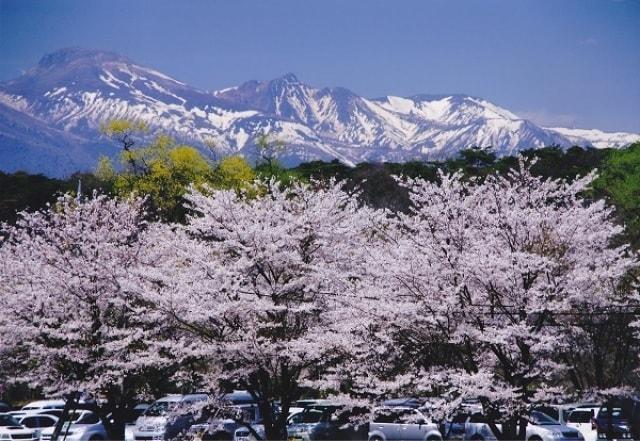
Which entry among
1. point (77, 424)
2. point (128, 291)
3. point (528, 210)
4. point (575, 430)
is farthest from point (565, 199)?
point (77, 424)

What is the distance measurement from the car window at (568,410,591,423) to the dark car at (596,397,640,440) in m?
1.05

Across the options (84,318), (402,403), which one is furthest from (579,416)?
(84,318)

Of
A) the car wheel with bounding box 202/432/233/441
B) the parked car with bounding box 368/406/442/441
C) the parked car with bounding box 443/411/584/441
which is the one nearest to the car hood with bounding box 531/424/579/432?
→ the parked car with bounding box 443/411/584/441

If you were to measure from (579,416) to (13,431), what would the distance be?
18.5 meters

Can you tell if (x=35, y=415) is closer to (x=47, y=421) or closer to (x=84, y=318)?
(x=47, y=421)

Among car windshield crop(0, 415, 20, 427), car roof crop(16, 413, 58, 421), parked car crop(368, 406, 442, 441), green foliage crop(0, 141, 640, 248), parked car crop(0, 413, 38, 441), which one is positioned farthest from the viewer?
green foliage crop(0, 141, 640, 248)

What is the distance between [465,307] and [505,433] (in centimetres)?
325

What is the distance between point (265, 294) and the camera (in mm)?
19656

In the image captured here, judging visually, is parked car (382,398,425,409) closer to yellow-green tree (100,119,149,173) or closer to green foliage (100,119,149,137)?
yellow-green tree (100,119,149,173)

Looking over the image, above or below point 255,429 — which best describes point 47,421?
above

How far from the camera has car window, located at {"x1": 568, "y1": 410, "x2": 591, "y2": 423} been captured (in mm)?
28025

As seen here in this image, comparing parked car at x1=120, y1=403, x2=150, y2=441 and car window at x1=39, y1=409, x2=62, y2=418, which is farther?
car window at x1=39, y1=409, x2=62, y2=418

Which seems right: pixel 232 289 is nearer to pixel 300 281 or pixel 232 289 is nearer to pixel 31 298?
pixel 300 281

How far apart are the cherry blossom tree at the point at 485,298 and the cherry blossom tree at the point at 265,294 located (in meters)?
1.22
